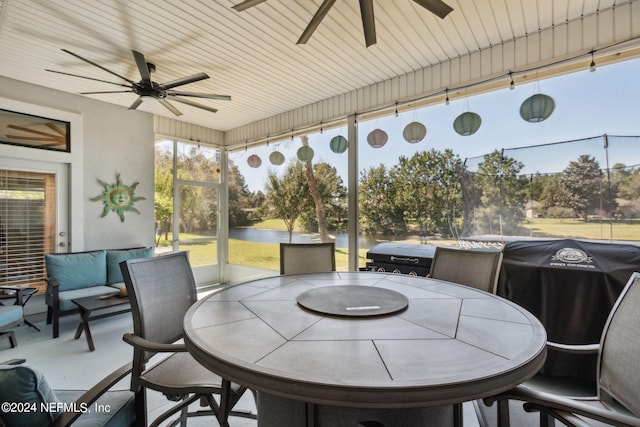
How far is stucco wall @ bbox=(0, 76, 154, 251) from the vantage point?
12.2 ft

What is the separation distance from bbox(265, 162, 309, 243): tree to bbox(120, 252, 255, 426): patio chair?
334cm

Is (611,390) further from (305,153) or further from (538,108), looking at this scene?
(305,153)

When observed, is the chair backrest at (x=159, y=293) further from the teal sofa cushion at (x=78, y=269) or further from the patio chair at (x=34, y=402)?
the teal sofa cushion at (x=78, y=269)

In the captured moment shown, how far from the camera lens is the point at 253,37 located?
272cm

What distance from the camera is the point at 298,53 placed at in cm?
302

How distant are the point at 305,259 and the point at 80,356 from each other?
95.6 inches

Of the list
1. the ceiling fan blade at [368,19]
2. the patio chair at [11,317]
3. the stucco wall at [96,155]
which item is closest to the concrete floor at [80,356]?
the patio chair at [11,317]

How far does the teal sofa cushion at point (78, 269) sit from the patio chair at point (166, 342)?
109 inches

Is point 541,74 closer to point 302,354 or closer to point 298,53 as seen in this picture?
point 298,53

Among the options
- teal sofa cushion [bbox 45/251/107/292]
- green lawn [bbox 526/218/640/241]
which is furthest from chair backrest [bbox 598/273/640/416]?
teal sofa cushion [bbox 45/251/107/292]

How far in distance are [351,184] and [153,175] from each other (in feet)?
10.9

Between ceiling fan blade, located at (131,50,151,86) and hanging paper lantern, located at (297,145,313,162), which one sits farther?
hanging paper lantern, located at (297,145,313,162)

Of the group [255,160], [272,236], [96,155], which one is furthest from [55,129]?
[272,236]

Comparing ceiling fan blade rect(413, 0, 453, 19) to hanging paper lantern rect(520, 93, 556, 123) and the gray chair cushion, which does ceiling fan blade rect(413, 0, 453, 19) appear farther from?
the gray chair cushion
